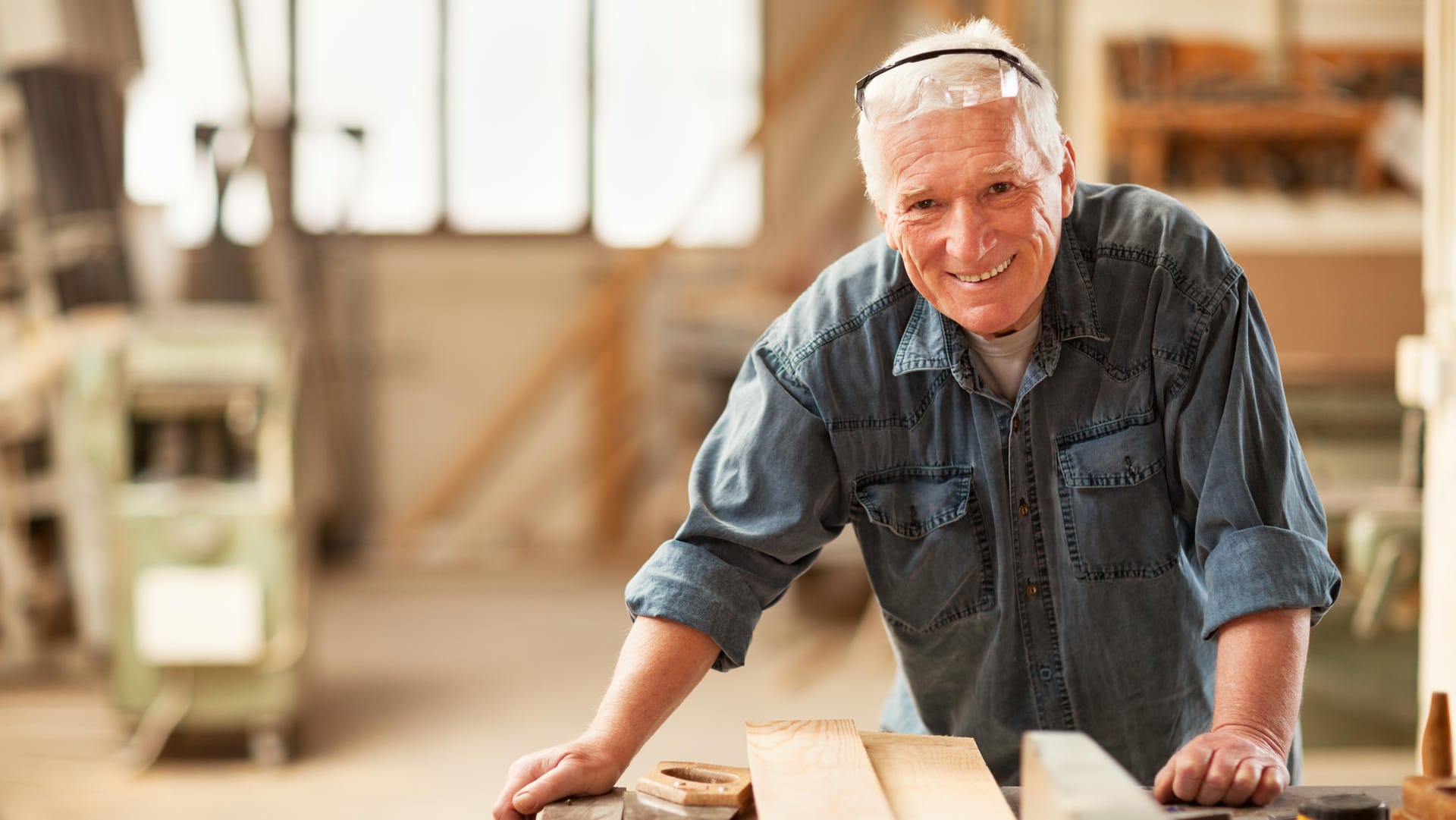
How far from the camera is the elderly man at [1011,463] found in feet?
4.55

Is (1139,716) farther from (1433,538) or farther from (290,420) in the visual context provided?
(290,420)

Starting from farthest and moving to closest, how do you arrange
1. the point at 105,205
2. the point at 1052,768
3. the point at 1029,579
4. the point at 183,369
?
the point at 105,205
the point at 183,369
the point at 1029,579
the point at 1052,768

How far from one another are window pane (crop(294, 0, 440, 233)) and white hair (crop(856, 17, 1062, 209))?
6023 mm

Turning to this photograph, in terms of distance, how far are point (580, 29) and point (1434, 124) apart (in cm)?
575

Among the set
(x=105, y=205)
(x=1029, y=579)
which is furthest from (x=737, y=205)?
(x=1029, y=579)

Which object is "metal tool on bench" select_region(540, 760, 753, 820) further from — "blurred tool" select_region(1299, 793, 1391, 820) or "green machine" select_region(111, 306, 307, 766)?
"green machine" select_region(111, 306, 307, 766)

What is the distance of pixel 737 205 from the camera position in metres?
7.37

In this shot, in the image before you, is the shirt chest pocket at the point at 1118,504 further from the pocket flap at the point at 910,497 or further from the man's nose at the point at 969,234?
the man's nose at the point at 969,234

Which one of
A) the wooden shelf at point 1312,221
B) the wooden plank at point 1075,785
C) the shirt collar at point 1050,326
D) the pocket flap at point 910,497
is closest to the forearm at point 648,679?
the pocket flap at point 910,497

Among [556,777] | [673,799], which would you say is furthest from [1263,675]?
[556,777]

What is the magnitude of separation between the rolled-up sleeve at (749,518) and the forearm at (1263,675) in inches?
17.9

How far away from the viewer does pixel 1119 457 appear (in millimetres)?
1523

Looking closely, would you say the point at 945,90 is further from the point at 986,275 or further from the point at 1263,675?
the point at 1263,675

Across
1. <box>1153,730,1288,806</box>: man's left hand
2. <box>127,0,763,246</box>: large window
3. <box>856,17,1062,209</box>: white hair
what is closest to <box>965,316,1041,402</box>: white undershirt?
<box>856,17,1062,209</box>: white hair
